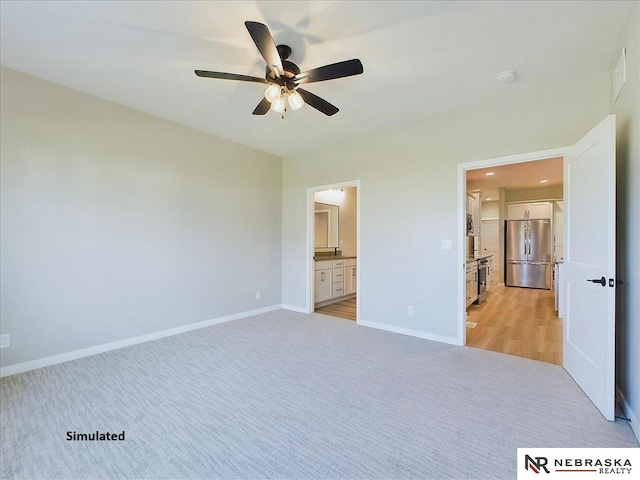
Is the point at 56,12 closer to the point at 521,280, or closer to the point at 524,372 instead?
the point at 524,372

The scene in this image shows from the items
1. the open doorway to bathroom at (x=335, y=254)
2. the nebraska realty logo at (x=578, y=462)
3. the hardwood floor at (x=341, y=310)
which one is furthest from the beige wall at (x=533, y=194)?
the nebraska realty logo at (x=578, y=462)

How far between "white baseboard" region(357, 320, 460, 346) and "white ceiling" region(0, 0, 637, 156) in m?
2.68

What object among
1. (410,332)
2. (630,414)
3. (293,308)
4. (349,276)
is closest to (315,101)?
(410,332)

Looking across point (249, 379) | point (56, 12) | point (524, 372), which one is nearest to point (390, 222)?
point (524, 372)

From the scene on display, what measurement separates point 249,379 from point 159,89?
293 centimetres

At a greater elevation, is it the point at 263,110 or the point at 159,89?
the point at 159,89

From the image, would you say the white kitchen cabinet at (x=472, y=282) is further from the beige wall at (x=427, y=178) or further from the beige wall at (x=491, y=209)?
the beige wall at (x=491, y=209)

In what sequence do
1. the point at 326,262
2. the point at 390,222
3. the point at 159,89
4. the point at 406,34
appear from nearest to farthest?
the point at 406,34, the point at 159,89, the point at 390,222, the point at 326,262

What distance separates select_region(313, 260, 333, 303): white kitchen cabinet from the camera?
5.27m

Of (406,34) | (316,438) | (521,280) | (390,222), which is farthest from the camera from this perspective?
(521,280)

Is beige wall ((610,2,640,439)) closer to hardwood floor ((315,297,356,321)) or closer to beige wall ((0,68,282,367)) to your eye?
hardwood floor ((315,297,356,321))

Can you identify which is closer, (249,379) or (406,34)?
(406,34)

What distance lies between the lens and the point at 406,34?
6.94 feet

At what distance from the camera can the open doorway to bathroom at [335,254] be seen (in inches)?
208
